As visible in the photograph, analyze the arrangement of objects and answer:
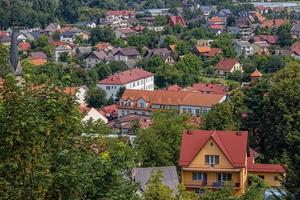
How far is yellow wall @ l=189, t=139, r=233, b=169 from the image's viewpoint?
39.4ft

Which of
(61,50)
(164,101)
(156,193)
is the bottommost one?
(61,50)

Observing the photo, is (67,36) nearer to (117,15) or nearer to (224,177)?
(117,15)

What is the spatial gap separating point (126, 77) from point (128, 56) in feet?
23.6

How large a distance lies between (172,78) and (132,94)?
514 centimetres

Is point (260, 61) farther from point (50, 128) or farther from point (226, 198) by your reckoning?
point (50, 128)

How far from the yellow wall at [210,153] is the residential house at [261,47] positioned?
2711 centimetres

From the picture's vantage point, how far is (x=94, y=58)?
3650 cm

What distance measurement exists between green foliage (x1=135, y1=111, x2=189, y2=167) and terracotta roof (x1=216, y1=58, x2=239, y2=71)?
18.9 metres

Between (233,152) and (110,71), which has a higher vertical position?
(233,152)

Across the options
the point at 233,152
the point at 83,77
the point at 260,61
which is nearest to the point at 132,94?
the point at 83,77

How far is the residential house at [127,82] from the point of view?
2908 cm

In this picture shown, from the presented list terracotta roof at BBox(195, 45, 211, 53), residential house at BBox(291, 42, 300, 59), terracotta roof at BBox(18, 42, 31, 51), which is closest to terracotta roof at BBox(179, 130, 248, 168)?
residential house at BBox(291, 42, 300, 59)

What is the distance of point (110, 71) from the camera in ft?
108

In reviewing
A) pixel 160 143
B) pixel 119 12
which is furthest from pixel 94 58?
pixel 160 143
